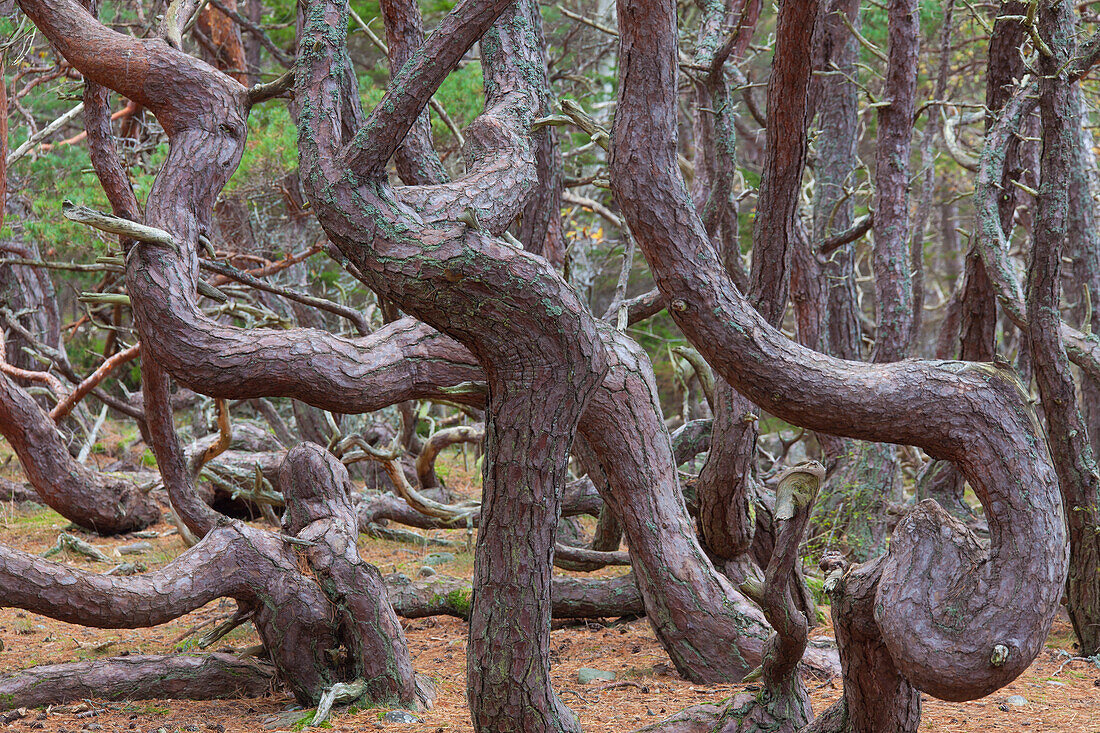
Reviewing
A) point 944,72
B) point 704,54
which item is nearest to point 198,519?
point 704,54

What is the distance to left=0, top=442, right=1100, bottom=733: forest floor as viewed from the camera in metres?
3.76

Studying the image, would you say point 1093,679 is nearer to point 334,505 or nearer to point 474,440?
point 334,505

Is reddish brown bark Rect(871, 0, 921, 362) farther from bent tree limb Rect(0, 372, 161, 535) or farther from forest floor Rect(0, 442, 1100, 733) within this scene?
bent tree limb Rect(0, 372, 161, 535)

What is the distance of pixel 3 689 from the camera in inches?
151

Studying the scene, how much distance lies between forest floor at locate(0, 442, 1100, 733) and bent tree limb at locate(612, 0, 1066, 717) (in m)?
1.49

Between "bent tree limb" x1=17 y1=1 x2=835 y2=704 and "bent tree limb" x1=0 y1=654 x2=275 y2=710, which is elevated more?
"bent tree limb" x1=17 y1=1 x2=835 y2=704

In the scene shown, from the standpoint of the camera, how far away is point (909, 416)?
107 inches

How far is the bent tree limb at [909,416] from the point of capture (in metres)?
2.53

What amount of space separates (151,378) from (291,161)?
2845 mm

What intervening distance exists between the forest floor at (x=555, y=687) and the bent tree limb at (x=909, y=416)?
4.90 ft

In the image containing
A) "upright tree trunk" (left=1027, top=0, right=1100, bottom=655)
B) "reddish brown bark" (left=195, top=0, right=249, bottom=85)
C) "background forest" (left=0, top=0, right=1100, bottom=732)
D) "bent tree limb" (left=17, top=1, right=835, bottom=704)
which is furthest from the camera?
"reddish brown bark" (left=195, top=0, right=249, bottom=85)

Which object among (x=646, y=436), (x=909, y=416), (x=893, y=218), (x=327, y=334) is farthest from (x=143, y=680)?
(x=893, y=218)

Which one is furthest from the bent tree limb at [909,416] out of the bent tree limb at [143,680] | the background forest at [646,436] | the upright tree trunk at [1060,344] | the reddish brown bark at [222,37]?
the reddish brown bark at [222,37]

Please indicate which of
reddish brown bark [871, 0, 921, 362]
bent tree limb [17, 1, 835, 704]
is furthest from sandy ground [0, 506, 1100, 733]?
reddish brown bark [871, 0, 921, 362]
